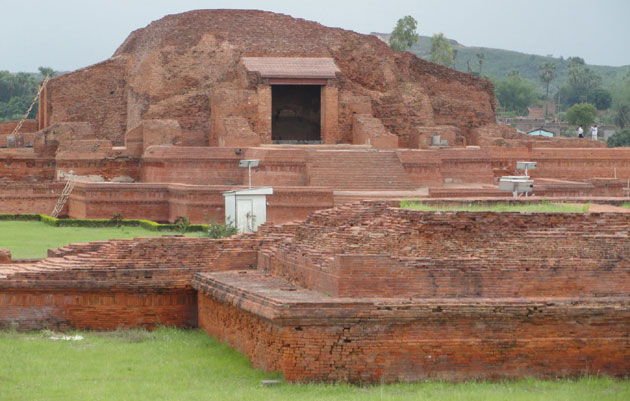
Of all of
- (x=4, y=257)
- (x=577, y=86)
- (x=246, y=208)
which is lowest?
(x=4, y=257)

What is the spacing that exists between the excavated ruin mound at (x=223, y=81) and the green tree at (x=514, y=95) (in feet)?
177

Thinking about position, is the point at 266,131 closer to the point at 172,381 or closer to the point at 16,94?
the point at 172,381

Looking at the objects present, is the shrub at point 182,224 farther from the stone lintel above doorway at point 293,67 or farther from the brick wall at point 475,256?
the brick wall at point 475,256

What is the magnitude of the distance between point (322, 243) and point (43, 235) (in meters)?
10.1

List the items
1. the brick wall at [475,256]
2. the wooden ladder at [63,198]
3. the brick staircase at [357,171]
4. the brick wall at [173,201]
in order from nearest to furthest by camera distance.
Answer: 1. the brick wall at [475,256]
2. the brick wall at [173,201]
3. the brick staircase at [357,171]
4. the wooden ladder at [63,198]

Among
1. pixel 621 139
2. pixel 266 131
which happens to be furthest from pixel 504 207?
pixel 621 139

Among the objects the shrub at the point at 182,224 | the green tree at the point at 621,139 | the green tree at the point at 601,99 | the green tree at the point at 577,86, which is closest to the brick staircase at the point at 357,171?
the shrub at the point at 182,224

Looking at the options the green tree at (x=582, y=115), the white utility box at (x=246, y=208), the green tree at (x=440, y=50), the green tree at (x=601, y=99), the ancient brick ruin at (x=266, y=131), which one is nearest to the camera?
the white utility box at (x=246, y=208)

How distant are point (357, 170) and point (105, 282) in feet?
39.8

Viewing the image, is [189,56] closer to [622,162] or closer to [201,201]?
[201,201]

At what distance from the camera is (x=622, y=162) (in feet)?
98.0

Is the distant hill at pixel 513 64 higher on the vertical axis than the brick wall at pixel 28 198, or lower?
higher

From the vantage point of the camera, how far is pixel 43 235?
21641 millimetres

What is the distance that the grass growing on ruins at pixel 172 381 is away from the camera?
10.6m
